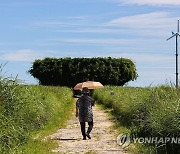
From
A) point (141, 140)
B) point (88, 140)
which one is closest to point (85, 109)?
point (88, 140)

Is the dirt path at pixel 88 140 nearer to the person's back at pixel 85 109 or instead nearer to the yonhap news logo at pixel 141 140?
the yonhap news logo at pixel 141 140

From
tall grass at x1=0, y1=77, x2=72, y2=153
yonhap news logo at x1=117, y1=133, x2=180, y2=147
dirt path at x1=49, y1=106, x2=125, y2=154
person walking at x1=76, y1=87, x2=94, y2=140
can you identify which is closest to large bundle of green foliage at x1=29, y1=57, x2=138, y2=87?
dirt path at x1=49, y1=106, x2=125, y2=154

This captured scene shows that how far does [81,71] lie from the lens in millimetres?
59906

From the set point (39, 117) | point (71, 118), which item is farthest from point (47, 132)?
point (71, 118)

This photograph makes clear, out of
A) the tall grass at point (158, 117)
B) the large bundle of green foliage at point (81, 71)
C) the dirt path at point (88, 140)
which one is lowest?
the dirt path at point (88, 140)

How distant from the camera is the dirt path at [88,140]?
1472 cm

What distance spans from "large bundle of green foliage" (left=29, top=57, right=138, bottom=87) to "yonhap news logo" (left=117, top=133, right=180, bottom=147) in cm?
4226

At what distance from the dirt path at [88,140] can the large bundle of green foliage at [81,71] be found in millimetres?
37127

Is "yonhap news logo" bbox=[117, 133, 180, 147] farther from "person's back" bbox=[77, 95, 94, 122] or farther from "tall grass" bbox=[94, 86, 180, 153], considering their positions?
"person's back" bbox=[77, 95, 94, 122]

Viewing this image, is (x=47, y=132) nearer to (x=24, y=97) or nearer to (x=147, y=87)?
(x=24, y=97)

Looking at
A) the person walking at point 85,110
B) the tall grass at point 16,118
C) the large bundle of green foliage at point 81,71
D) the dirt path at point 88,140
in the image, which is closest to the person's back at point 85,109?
the person walking at point 85,110

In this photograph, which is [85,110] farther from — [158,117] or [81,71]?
[81,71]

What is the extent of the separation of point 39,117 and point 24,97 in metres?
2.96

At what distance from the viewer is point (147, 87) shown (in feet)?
77.8
